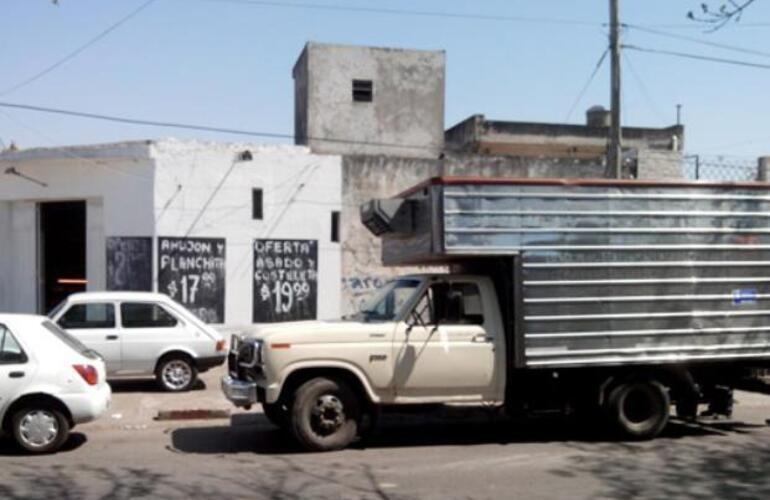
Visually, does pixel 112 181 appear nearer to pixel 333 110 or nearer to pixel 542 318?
pixel 333 110

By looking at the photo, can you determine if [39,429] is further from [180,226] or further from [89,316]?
[180,226]

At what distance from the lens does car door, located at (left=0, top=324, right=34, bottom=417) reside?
9039mm

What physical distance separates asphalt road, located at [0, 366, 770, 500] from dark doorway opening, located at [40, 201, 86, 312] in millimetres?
9305

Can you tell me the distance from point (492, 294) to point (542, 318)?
61 centimetres

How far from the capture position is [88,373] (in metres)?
9.38

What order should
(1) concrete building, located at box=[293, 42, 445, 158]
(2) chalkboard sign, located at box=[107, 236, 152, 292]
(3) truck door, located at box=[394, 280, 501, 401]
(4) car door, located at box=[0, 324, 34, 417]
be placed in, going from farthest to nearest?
(1) concrete building, located at box=[293, 42, 445, 158], (2) chalkboard sign, located at box=[107, 236, 152, 292], (3) truck door, located at box=[394, 280, 501, 401], (4) car door, located at box=[0, 324, 34, 417]

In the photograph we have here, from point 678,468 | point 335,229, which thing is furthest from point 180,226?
point 678,468

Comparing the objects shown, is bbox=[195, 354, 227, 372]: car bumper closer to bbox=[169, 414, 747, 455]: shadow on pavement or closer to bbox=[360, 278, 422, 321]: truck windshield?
bbox=[169, 414, 747, 455]: shadow on pavement

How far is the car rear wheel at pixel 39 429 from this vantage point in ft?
29.8

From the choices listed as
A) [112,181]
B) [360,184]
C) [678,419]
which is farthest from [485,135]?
[678,419]

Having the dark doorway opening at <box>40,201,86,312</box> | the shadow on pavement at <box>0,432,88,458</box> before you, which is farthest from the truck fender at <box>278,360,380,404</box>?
the dark doorway opening at <box>40,201,86,312</box>

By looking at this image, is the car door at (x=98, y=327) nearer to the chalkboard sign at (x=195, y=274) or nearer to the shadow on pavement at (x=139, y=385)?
the shadow on pavement at (x=139, y=385)

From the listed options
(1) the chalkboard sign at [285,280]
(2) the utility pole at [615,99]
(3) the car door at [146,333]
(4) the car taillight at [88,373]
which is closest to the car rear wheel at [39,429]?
(4) the car taillight at [88,373]

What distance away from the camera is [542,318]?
9.65 metres
